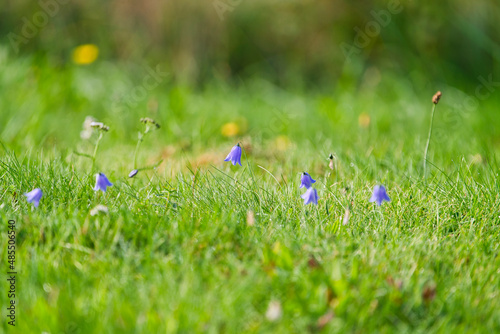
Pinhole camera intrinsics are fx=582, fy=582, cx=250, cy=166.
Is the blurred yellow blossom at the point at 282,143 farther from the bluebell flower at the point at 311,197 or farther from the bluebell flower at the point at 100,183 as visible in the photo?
the bluebell flower at the point at 100,183

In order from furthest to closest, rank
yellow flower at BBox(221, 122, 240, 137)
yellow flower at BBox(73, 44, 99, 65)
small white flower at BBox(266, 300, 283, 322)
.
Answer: yellow flower at BBox(73, 44, 99, 65) → yellow flower at BBox(221, 122, 240, 137) → small white flower at BBox(266, 300, 283, 322)

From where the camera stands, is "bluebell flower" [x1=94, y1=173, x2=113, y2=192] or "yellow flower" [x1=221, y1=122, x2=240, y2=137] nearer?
"bluebell flower" [x1=94, y1=173, x2=113, y2=192]

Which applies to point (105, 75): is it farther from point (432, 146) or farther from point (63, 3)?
point (432, 146)

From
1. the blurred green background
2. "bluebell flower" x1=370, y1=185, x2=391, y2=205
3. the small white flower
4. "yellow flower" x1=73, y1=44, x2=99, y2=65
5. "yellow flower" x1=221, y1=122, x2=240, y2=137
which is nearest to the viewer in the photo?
the small white flower

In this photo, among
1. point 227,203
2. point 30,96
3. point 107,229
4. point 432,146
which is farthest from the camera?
point 30,96

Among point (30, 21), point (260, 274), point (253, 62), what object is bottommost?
point (253, 62)

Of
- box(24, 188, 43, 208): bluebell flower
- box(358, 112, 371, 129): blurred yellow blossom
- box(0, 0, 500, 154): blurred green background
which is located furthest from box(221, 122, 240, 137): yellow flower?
box(24, 188, 43, 208): bluebell flower

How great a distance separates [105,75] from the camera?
222 inches

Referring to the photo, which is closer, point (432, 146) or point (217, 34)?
point (432, 146)

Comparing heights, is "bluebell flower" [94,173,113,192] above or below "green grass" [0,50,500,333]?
above

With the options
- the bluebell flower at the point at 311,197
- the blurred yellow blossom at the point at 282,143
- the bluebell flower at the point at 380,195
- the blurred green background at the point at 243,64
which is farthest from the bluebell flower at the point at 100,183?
the blurred green background at the point at 243,64

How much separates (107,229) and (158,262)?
0.30 m

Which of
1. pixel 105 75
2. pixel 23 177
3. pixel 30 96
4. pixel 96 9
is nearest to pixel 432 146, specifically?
pixel 23 177

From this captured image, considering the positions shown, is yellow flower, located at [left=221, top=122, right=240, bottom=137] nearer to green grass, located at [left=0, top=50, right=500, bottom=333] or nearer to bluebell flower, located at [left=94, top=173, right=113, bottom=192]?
green grass, located at [left=0, top=50, right=500, bottom=333]
